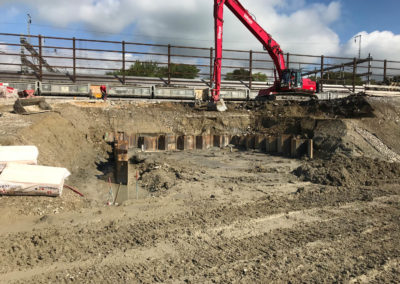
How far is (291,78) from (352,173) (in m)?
8.81

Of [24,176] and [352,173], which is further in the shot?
[352,173]

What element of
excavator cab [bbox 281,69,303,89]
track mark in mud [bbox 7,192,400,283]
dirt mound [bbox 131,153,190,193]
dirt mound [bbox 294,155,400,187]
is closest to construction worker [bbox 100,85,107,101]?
dirt mound [bbox 131,153,190,193]

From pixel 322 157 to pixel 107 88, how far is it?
1092 cm

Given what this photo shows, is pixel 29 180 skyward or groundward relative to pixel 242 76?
groundward

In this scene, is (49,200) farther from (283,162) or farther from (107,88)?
(107,88)

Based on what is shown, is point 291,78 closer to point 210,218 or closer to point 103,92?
point 103,92

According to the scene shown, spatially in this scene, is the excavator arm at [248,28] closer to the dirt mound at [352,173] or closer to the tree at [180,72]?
the tree at [180,72]

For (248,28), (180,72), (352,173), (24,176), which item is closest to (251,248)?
(24,176)

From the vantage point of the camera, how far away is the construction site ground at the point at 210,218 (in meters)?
3.28

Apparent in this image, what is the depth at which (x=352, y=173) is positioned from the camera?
25.0 ft

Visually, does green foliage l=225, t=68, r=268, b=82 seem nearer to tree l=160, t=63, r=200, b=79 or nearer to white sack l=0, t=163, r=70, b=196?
tree l=160, t=63, r=200, b=79

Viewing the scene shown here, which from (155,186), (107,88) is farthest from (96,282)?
(107,88)

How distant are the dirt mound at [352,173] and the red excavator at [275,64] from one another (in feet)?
25.4

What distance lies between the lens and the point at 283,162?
10.2 metres
